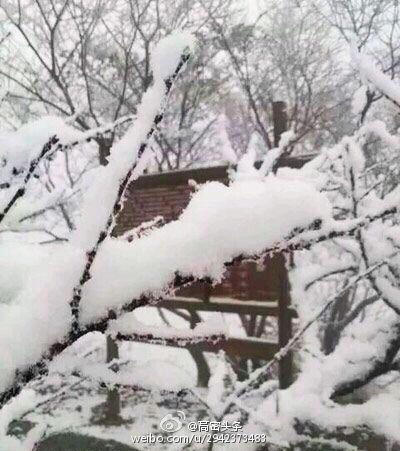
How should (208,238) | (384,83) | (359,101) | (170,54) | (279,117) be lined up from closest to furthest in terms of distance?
(170,54) < (208,238) < (384,83) < (359,101) < (279,117)

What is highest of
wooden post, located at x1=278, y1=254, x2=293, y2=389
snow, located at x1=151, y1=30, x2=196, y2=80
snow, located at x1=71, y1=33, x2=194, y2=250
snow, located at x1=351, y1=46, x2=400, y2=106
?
snow, located at x1=351, y1=46, x2=400, y2=106

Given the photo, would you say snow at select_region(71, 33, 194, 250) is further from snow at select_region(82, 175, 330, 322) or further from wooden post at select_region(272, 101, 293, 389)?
wooden post at select_region(272, 101, 293, 389)

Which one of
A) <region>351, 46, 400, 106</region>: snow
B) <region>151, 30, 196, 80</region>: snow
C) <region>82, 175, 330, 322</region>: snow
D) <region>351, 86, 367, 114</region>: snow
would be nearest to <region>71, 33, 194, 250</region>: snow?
<region>151, 30, 196, 80</region>: snow

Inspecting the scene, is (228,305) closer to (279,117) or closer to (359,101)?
(279,117)

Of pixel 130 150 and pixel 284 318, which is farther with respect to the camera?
pixel 284 318

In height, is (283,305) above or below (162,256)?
below

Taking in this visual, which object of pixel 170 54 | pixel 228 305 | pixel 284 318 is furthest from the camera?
pixel 228 305

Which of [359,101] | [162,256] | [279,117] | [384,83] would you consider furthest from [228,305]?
[162,256]

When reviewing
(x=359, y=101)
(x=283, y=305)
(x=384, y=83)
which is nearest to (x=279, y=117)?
(x=359, y=101)

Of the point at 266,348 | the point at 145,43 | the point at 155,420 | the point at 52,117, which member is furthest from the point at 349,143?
the point at 145,43

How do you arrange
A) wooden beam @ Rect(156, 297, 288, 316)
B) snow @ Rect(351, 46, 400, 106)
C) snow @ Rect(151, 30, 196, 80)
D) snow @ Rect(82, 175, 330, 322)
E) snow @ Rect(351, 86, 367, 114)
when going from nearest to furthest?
snow @ Rect(151, 30, 196, 80) < snow @ Rect(82, 175, 330, 322) < snow @ Rect(351, 46, 400, 106) < snow @ Rect(351, 86, 367, 114) < wooden beam @ Rect(156, 297, 288, 316)

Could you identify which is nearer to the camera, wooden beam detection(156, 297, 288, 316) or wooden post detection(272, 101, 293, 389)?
wooden post detection(272, 101, 293, 389)

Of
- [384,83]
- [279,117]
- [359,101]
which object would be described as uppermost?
[279,117]

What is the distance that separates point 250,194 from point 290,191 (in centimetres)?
7
